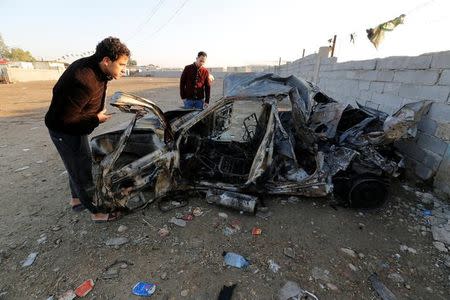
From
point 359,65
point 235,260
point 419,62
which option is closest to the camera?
point 235,260

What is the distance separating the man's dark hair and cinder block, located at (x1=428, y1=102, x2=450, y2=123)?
12.5 ft

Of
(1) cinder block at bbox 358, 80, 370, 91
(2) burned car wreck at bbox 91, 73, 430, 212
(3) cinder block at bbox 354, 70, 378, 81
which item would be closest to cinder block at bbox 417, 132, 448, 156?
(2) burned car wreck at bbox 91, 73, 430, 212

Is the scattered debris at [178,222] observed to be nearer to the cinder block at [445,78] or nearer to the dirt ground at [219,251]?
the dirt ground at [219,251]

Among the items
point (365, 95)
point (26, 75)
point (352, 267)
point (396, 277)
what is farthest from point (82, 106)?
point (26, 75)

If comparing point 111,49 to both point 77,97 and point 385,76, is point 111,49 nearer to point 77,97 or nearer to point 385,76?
point 77,97

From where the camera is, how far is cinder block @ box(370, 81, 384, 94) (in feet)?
15.2

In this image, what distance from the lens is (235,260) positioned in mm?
2387

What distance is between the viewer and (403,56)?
4047 millimetres

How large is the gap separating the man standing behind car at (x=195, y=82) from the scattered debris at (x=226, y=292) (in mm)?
3988

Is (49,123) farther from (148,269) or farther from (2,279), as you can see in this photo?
(148,269)

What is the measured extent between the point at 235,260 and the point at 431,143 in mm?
3079

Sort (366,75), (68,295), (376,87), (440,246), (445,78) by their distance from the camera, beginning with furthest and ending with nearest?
(366,75) < (376,87) < (445,78) < (440,246) < (68,295)

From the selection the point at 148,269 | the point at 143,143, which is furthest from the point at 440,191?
the point at 143,143

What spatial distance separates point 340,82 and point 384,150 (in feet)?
12.5
